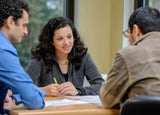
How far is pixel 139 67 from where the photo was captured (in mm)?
1658

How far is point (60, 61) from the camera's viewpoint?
287cm

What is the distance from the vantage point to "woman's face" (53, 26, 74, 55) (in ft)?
9.18

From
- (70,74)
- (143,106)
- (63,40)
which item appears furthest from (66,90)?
(143,106)

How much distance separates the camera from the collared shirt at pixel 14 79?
1.63 m

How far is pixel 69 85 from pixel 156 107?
123 centimetres

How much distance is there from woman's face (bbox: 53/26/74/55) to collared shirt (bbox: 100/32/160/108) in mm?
1092

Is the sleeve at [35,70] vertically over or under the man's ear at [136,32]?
under

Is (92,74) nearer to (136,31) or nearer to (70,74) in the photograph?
(70,74)

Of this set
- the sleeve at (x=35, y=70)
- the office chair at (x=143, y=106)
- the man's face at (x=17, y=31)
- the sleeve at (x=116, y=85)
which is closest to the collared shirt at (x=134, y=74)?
the sleeve at (x=116, y=85)

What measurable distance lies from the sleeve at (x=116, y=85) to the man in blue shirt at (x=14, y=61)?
12.6 inches

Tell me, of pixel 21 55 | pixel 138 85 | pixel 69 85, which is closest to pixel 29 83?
pixel 138 85

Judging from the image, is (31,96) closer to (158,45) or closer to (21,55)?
(158,45)

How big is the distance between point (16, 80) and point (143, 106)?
623mm

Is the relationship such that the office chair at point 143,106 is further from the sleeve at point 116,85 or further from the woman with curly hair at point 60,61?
the woman with curly hair at point 60,61
